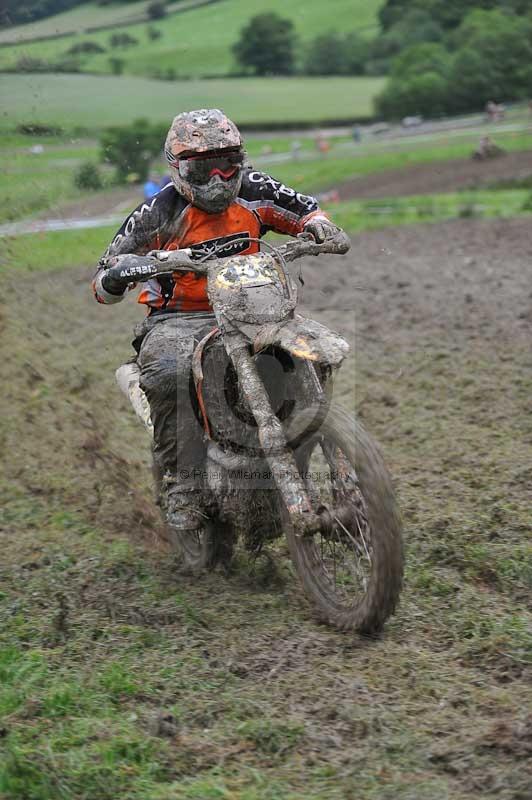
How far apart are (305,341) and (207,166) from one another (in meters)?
1.18

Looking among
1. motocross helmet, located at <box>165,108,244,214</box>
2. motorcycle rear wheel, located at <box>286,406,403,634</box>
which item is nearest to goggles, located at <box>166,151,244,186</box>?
motocross helmet, located at <box>165,108,244,214</box>

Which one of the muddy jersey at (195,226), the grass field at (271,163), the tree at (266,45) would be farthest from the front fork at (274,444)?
the tree at (266,45)

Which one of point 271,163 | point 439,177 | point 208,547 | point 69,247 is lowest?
point 271,163

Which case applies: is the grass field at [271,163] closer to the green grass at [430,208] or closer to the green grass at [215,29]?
the green grass at [430,208]

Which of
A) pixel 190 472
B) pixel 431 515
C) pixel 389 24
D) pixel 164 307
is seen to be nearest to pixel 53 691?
pixel 190 472

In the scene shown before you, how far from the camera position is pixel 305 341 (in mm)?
4688

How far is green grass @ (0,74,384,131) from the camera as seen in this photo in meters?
→ 10.1

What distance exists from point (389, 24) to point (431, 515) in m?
35.8

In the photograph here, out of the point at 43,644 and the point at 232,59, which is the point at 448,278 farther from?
the point at 232,59

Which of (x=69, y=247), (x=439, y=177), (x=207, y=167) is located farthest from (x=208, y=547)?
(x=439, y=177)

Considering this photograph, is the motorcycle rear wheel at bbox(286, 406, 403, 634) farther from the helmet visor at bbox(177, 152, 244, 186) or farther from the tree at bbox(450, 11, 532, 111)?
the tree at bbox(450, 11, 532, 111)

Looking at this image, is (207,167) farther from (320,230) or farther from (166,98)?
(166,98)

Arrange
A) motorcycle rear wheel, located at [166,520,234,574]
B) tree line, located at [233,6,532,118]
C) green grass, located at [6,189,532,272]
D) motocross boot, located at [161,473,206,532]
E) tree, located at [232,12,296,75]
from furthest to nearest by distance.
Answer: tree, located at [232,12,296,75] → tree line, located at [233,6,532,118] → green grass, located at [6,189,532,272] → motorcycle rear wheel, located at [166,520,234,574] → motocross boot, located at [161,473,206,532]

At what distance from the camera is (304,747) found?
12.2 feet
